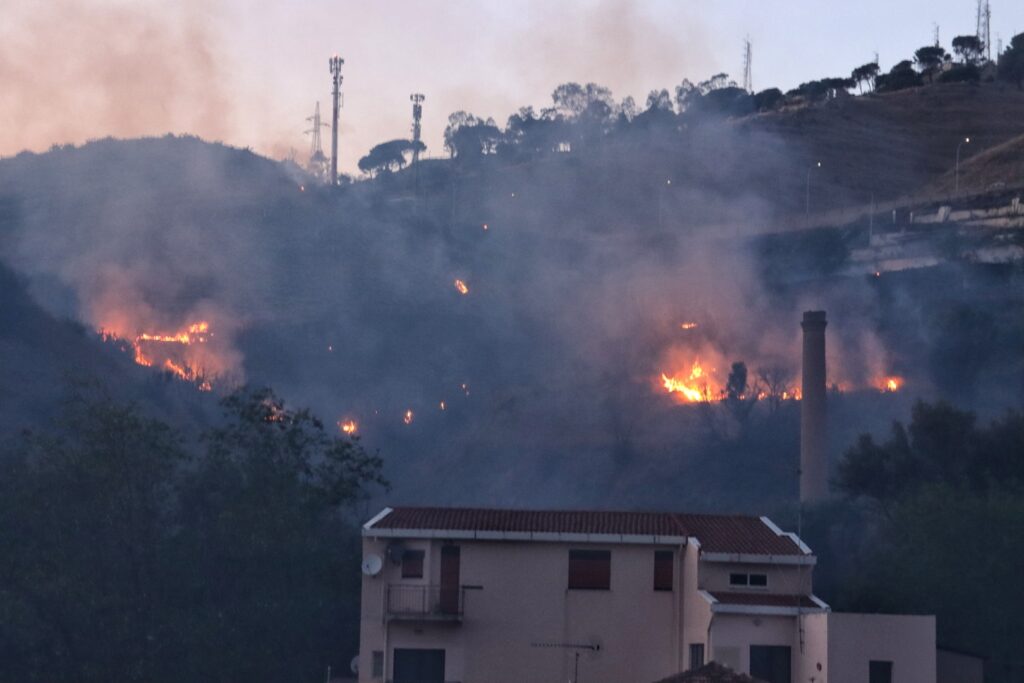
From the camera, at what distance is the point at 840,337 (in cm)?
8369

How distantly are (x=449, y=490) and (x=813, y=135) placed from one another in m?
63.4

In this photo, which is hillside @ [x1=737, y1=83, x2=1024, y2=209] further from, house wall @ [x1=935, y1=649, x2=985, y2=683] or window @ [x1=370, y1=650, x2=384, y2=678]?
window @ [x1=370, y1=650, x2=384, y2=678]

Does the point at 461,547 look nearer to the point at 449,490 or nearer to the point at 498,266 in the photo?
the point at 449,490

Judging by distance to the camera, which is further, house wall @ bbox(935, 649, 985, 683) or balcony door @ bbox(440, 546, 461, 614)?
balcony door @ bbox(440, 546, 461, 614)

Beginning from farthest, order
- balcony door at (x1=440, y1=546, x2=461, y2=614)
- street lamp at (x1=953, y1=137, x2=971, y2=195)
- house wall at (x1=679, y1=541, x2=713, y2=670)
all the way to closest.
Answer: street lamp at (x1=953, y1=137, x2=971, y2=195)
balcony door at (x1=440, y1=546, x2=461, y2=614)
house wall at (x1=679, y1=541, x2=713, y2=670)

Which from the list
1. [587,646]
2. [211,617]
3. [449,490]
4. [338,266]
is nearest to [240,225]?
[338,266]

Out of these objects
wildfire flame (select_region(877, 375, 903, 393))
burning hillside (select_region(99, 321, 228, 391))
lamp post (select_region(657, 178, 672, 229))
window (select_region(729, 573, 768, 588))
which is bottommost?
window (select_region(729, 573, 768, 588))

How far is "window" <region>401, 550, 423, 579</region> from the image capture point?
1275 inches

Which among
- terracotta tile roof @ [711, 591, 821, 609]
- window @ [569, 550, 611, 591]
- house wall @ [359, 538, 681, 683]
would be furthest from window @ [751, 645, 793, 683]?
window @ [569, 550, 611, 591]

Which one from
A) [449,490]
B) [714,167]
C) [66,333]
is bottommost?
[449,490]

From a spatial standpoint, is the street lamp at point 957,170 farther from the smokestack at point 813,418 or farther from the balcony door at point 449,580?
Answer: the balcony door at point 449,580

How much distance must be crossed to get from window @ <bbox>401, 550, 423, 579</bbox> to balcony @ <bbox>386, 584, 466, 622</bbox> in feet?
1.00

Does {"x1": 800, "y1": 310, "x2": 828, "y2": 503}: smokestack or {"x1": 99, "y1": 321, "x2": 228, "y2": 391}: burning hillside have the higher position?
{"x1": 99, "y1": 321, "x2": 228, "y2": 391}: burning hillside

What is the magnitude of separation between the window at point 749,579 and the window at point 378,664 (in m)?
7.29
